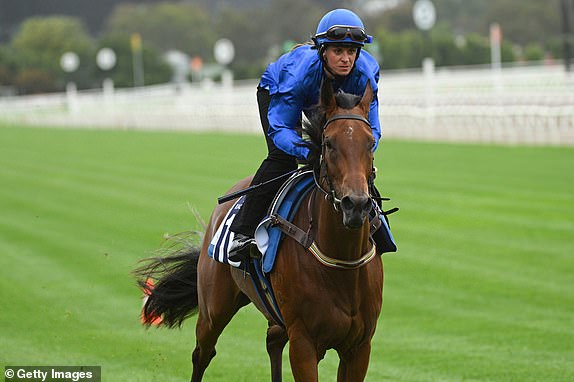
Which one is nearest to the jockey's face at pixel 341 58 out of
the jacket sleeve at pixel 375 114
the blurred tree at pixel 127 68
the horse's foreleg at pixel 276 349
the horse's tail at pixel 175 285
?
the jacket sleeve at pixel 375 114

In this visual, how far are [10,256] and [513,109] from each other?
15.0 metres

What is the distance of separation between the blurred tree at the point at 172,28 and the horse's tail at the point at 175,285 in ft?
336

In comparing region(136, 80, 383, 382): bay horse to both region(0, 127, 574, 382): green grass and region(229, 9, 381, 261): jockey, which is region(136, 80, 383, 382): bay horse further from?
region(0, 127, 574, 382): green grass

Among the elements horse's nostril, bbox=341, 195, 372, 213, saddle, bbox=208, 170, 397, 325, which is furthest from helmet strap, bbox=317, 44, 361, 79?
horse's nostril, bbox=341, 195, 372, 213

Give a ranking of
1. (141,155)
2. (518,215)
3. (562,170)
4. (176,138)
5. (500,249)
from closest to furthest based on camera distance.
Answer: (500,249), (518,215), (562,170), (141,155), (176,138)

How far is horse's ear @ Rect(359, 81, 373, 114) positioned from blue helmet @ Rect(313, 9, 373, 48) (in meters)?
0.23

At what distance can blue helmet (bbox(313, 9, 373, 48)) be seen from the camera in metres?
5.39

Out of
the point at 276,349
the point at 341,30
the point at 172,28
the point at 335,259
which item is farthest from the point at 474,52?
the point at 335,259

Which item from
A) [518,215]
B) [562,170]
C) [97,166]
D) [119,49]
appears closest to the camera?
[518,215]

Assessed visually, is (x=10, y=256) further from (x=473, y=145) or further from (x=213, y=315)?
(x=473, y=145)

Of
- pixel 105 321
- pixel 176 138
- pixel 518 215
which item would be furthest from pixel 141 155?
pixel 105 321

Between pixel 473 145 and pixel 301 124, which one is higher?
pixel 301 124

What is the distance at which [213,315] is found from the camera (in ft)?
21.8

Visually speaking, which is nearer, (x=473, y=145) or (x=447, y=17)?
(x=473, y=145)
